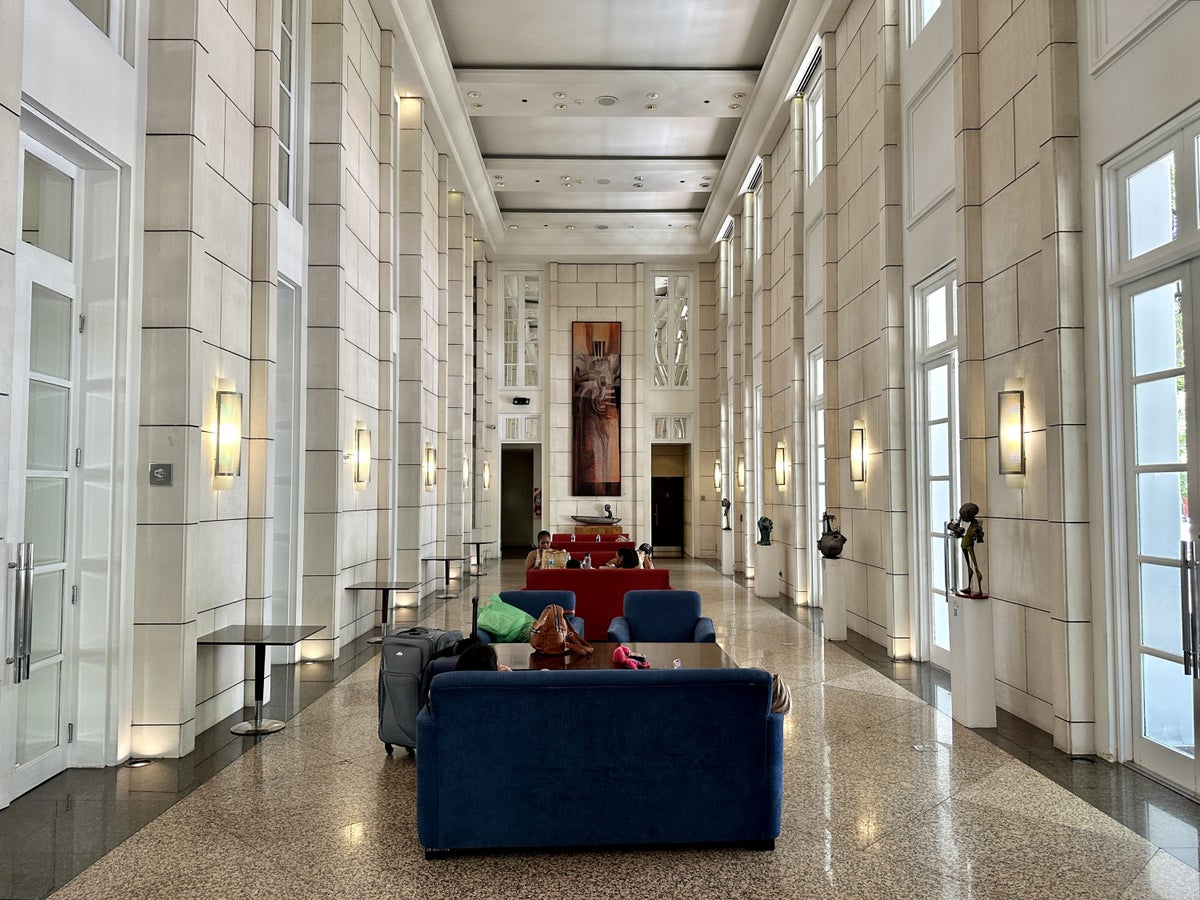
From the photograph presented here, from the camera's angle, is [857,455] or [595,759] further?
[857,455]

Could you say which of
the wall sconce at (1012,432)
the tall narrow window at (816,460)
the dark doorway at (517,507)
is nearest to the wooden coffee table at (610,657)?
the wall sconce at (1012,432)

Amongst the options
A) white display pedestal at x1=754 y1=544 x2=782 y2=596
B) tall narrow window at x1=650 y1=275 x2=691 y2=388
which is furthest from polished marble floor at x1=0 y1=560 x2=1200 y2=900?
tall narrow window at x1=650 y1=275 x2=691 y2=388

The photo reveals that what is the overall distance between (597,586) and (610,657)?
12.6ft

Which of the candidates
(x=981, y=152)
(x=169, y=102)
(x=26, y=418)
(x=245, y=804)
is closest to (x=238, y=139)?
(x=169, y=102)

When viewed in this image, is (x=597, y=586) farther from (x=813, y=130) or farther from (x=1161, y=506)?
(x=813, y=130)

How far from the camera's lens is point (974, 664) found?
6047 millimetres

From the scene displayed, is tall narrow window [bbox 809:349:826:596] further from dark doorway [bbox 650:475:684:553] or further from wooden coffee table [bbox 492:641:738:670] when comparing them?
dark doorway [bbox 650:475:684:553]

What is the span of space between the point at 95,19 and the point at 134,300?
1680mm

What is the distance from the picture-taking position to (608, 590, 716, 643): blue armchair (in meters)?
7.50

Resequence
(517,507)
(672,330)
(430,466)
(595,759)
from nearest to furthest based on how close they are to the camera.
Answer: (595,759) < (430,466) < (672,330) < (517,507)

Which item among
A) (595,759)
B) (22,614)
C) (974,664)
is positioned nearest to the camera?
(595,759)

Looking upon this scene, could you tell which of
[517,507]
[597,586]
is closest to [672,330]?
[517,507]

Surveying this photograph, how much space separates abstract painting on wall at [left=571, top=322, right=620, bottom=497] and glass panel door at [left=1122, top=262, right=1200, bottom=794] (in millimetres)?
16893

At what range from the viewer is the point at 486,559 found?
20.9 metres
